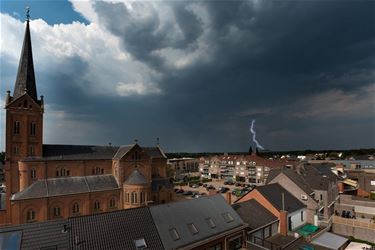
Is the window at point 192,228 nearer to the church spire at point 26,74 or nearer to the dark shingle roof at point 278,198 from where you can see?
the dark shingle roof at point 278,198

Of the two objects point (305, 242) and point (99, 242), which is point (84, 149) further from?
point (305, 242)

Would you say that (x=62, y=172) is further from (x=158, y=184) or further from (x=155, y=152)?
(x=155, y=152)

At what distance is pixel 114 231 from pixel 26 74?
37809mm

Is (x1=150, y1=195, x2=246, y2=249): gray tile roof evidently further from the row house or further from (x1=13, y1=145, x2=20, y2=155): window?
the row house

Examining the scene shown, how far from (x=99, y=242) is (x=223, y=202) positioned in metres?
14.6

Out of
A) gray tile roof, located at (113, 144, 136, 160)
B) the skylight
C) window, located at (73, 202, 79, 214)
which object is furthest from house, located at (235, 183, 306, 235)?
window, located at (73, 202, 79, 214)

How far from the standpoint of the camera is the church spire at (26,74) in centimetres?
4153

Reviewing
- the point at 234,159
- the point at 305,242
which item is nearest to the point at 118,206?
the point at 305,242

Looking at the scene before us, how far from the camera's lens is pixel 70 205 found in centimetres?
3881

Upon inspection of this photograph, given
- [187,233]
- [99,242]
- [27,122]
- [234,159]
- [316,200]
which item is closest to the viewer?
[99,242]

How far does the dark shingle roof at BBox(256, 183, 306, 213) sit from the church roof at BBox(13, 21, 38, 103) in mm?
42542

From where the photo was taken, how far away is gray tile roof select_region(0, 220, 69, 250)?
51.3ft

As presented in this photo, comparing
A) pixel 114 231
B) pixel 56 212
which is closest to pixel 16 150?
pixel 56 212

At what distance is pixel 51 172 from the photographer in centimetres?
4088
